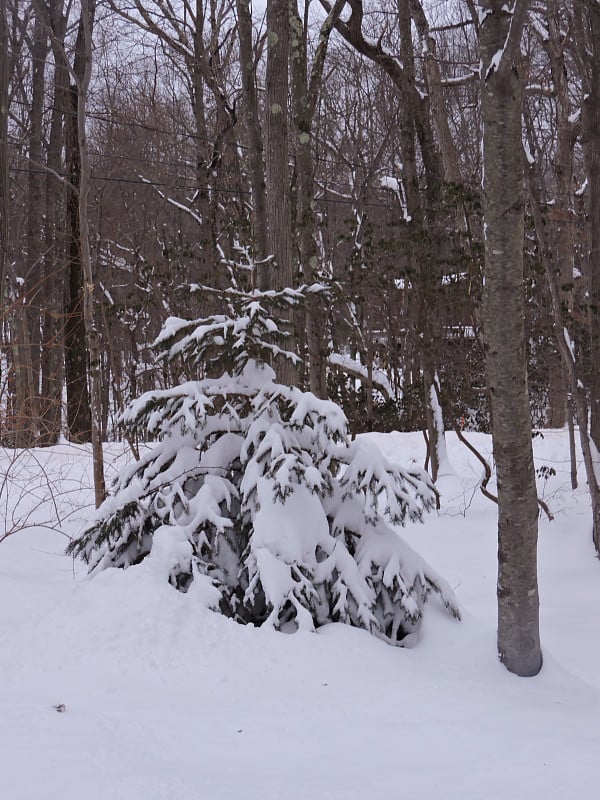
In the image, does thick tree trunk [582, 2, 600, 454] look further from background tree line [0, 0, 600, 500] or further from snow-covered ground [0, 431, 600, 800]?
snow-covered ground [0, 431, 600, 800]

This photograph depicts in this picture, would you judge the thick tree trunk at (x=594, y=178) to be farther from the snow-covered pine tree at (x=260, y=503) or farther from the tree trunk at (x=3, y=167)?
the tree trunk at (x=3, y=167)

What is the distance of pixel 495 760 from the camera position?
2.80 meters

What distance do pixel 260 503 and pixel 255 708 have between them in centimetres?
119

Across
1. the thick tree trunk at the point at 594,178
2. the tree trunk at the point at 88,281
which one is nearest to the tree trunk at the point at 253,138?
the tree trunk at the point at 88,281

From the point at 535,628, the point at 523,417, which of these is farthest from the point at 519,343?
the point at 535,628

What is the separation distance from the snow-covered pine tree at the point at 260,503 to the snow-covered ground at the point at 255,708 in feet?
0.71

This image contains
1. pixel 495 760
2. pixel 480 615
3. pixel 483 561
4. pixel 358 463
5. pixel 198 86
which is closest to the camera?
pixel 495 760

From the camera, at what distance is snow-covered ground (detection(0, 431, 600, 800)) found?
8.20 feet

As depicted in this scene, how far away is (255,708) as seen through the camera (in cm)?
316

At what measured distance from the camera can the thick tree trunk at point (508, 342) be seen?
12.6 feet

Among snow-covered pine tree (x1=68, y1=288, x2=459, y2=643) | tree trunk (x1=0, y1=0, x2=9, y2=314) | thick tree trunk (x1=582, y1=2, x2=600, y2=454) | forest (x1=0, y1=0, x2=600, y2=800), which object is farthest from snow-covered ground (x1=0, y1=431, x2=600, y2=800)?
thick tree trunk (x1=582, y1=2, x2=600, y2=454)

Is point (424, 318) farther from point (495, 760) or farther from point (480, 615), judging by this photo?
point (495, 760)

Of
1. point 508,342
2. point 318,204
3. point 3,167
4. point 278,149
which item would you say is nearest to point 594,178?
point 278,149

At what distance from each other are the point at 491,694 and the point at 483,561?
12.7ft
